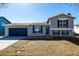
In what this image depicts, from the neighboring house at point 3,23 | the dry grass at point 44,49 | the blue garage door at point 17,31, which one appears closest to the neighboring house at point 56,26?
the blue garage door at point 17,31

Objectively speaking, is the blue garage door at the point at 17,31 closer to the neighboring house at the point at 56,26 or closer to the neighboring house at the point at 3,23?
the neighboring house at the point at 56,26

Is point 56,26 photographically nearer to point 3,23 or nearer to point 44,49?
point 44,49

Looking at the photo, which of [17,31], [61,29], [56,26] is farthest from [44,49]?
[17,31]

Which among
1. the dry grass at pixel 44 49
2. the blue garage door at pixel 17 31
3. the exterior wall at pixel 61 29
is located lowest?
the dry grass at pixel 44 49

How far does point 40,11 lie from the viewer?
200 inches

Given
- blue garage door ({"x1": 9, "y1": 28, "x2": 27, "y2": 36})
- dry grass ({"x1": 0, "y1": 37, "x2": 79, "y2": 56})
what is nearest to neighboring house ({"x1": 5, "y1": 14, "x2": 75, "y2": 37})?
blue garage door ({"x1": 9, "y1": 28, "x2": 27, "y2": 36})

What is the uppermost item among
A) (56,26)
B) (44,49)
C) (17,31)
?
(56,26)

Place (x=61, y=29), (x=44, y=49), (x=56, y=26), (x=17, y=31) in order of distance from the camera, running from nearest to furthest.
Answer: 1. (x=44, y=49)
2. (x=61, y=29)
3. (x=56, y=26)
4. (x=17, y=31)

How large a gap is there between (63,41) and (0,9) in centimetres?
206

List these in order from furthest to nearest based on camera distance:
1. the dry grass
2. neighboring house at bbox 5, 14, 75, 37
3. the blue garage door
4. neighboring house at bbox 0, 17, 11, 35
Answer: the blue garage door < neighboring house at bbox 5, 14, 75, 37 < neighboring house at bbox 0, 17, 11, 35 < the dry grass

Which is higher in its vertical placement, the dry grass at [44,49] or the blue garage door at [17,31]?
the blue garage door at [17,31]

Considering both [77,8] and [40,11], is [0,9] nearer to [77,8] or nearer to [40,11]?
[40,11]

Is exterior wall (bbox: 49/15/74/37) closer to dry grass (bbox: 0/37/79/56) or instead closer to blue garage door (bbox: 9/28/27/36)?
dry grass (bbox: 0/37/79/56)

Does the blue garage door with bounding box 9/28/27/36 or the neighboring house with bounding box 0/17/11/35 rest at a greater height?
the neighboring house with bounding box 0/17/11/35
